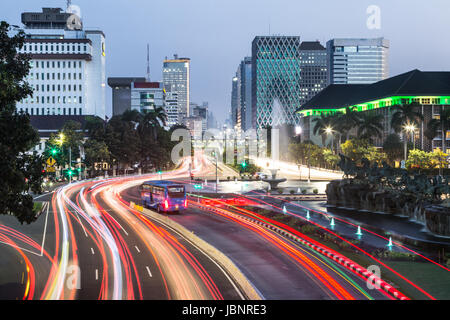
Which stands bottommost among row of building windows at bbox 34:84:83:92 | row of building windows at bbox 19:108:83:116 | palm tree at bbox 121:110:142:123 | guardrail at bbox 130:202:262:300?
guardrail at bbox 130:202:262:300

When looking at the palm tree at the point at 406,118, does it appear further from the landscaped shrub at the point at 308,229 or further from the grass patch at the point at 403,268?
the grass patch at the point at 403,268

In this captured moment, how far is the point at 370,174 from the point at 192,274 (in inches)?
1286

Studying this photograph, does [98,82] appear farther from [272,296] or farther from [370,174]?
[272,296]

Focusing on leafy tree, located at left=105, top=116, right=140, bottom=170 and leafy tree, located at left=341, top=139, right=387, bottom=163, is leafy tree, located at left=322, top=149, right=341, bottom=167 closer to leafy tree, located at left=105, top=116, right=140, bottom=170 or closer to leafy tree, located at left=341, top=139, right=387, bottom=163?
leafy tree, located at left=341, top=139, right=387, bottom=163

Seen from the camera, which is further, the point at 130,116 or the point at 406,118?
the point at 130,116

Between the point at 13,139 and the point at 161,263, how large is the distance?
1031 cm

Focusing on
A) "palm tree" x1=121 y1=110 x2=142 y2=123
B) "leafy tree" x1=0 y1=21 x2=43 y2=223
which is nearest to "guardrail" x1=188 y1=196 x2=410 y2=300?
"leafy tree" x1=0 y1=21 x2=43 y2=223

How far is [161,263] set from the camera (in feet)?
83.9

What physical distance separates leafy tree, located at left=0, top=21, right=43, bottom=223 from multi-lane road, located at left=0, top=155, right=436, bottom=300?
4.05 metres

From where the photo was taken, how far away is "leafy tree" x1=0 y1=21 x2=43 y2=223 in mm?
19062

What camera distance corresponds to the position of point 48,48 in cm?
17088

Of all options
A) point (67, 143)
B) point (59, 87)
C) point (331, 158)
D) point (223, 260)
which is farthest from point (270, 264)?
point (59, 87)

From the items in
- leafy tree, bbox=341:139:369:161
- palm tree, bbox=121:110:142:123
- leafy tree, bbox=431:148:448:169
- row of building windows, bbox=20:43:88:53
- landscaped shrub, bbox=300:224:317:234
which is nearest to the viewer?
landscaped shrub, bbox=300:224:317:234

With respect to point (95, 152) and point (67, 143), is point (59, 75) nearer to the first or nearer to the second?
point (67, 143)
